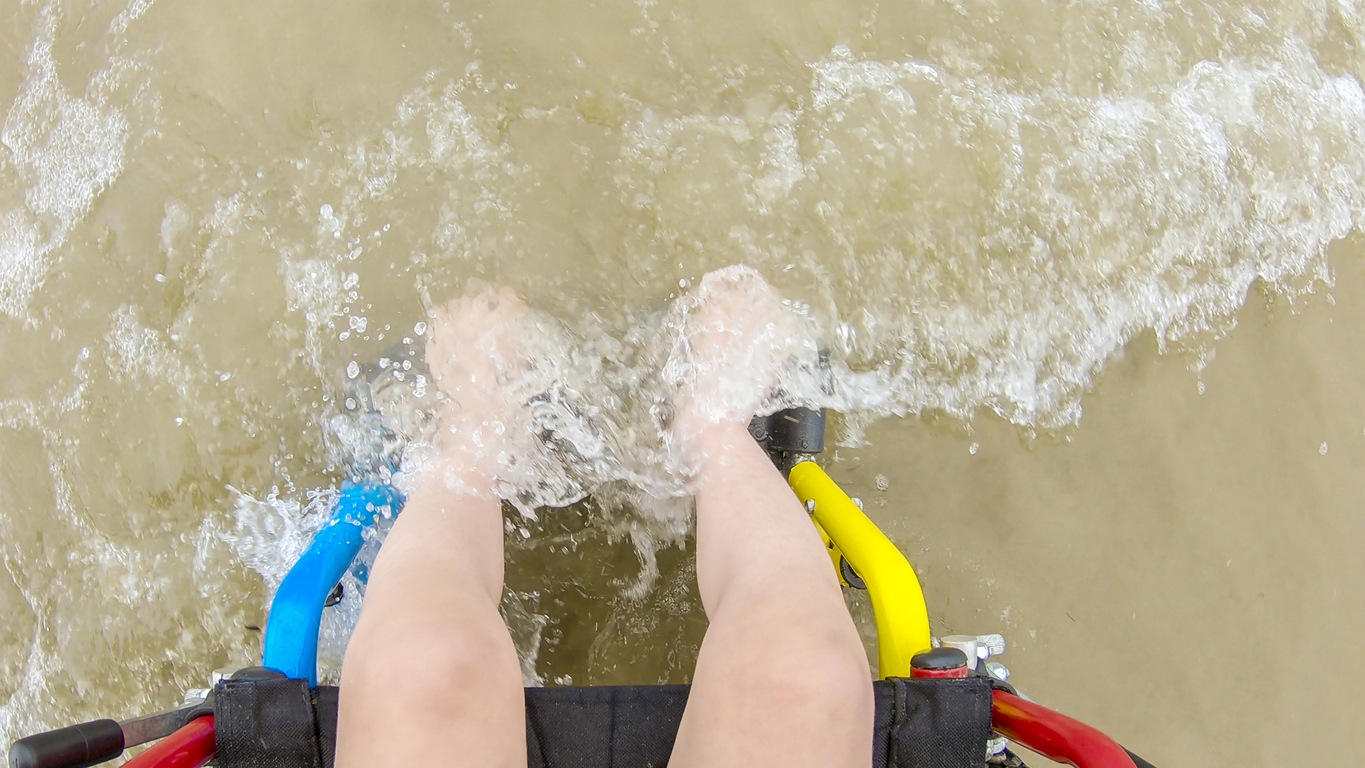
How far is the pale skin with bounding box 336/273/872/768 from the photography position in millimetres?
636

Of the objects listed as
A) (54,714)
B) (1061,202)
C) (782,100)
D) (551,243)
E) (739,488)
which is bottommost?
(54,714)

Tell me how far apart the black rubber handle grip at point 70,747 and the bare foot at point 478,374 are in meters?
0.40

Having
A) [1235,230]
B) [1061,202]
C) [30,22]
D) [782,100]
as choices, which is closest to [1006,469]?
[1061,202]

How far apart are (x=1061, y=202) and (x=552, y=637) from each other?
0.95 m

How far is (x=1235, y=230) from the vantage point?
1181 mm

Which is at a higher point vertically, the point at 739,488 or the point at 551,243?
the point at 551,243

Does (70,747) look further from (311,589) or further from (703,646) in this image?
(703,646)

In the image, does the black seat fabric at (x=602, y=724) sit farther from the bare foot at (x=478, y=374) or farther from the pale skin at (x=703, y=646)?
the bare foot at (x=478, y=374)

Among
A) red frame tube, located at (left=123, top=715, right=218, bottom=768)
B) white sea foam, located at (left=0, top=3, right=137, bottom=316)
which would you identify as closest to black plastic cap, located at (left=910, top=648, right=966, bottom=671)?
red frame tube, located at (left=123, top=715, right=218, bottom=768)

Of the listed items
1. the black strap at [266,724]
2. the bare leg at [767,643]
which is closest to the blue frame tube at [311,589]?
the black strap at [266,724]

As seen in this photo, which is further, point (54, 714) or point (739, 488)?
point (54, 714)

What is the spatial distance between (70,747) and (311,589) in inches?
9.3

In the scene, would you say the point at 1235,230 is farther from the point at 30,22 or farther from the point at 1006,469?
the point at 30,22

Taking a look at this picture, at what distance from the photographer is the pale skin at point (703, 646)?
25.0 inches
